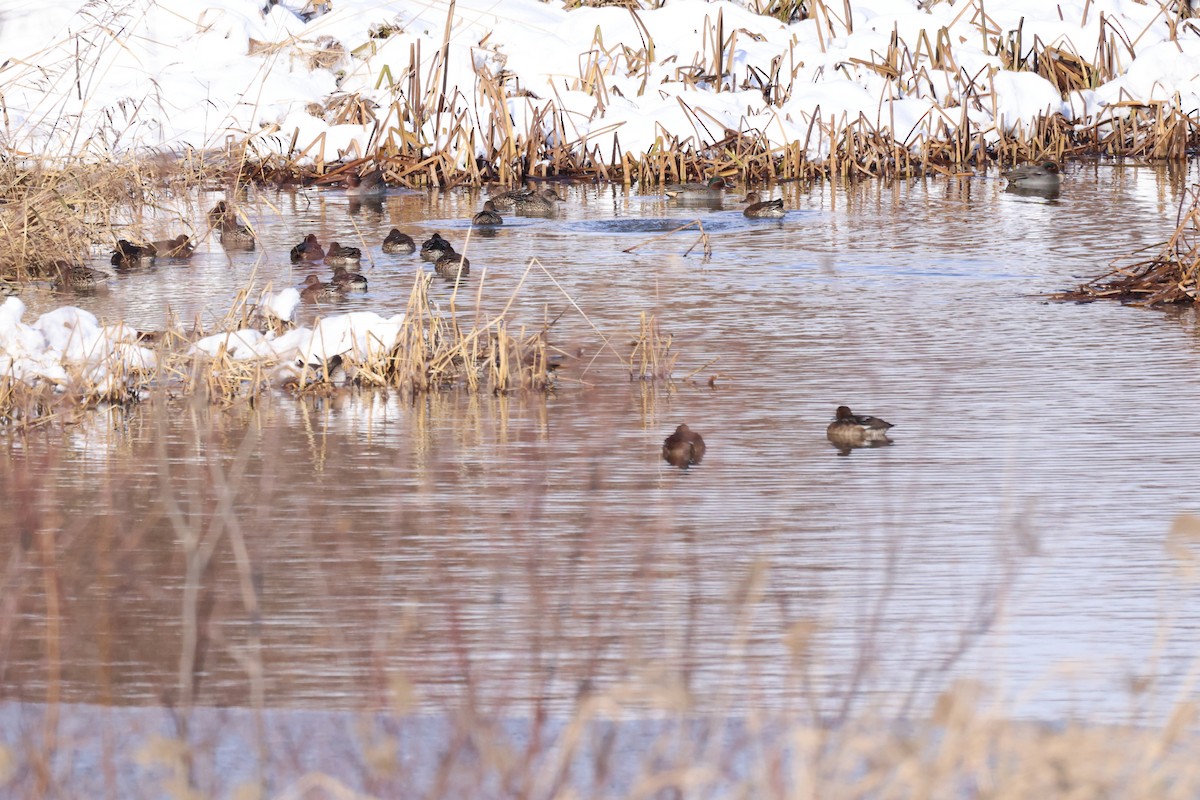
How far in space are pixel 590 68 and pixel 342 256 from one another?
8.43 m

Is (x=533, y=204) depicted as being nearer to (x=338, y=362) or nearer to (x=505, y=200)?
(x=505, y=200)

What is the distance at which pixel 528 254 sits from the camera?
12.9 m

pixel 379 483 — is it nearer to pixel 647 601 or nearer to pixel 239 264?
pixel 647 601

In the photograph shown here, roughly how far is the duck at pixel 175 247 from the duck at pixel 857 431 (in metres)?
6.99

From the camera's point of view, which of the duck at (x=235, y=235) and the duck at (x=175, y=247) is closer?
the duck at (x=175, y=247)

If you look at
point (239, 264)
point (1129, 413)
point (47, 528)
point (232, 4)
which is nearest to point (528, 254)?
point (239, 264)

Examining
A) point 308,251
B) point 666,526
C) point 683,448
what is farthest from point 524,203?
point 666,526

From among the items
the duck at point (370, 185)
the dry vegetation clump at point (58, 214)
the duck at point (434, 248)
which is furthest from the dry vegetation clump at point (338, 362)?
the duck at point (370, 185)

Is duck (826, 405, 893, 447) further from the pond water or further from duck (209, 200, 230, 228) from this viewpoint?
duck (209, 200, 230, 228)

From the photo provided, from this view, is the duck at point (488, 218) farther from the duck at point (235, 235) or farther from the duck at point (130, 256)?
the duck at point (130, 256)

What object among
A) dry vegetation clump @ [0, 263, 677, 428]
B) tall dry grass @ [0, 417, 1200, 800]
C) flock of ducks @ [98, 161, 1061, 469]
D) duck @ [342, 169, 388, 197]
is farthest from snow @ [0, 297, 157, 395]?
duck @ [342, 169, 388, 197]

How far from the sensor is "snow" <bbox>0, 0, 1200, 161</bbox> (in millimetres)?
18672

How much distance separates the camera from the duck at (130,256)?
12438 mm

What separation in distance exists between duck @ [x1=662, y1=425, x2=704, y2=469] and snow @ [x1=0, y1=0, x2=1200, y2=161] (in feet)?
35.7
